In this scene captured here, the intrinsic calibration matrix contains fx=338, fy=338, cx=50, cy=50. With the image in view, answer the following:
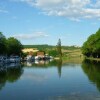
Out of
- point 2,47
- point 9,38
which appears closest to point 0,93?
point 2,47

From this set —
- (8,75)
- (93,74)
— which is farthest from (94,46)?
(8,75)

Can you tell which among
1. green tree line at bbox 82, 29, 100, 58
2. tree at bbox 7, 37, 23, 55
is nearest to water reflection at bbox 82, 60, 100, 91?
green tree line at bbox 82, 29, 100, 58

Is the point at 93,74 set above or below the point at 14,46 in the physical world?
below

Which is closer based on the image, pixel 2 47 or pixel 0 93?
pixel 0 93

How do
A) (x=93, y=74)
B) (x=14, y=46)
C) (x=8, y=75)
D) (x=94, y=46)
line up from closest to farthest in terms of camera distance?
(x=8, y=75) → (x=93, y=74) → (x=94, y=46) → (x=14, y=46)

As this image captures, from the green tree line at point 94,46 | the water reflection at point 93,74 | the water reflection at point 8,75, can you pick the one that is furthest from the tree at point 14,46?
the water reflection at point 8,75

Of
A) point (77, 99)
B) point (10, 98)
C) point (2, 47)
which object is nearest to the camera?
point (77, 99)

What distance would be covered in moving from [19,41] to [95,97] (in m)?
130

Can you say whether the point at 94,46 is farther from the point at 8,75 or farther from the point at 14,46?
the point at 8,75

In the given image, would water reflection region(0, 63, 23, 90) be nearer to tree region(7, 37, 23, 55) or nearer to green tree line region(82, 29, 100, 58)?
green tree line region(82, 29, 100, 58)

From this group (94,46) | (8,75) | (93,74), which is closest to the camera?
(8,75)

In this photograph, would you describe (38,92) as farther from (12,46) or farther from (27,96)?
(12,46)

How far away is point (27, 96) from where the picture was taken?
31.8 metres

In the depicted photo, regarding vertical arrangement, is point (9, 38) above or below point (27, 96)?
above
